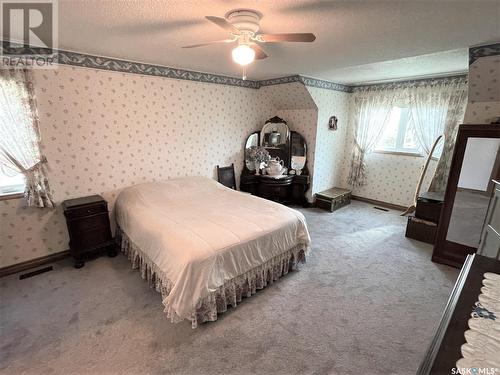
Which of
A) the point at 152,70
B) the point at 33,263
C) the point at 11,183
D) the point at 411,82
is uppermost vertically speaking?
the point at 411,82

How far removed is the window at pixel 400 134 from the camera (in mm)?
4473

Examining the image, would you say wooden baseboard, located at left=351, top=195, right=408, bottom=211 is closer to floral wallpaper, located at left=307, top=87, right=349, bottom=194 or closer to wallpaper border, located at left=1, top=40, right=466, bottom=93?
floral wallpaper, located at left=307, top=87, right=349, bottom=194

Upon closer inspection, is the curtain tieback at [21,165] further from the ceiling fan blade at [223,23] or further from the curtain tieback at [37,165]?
the ceiling fan blade at [223,23]

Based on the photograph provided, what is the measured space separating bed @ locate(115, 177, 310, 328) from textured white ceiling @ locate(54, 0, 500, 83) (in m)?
1.62

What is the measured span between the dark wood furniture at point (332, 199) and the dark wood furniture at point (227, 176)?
1.69 meters

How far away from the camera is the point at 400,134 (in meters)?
4.60

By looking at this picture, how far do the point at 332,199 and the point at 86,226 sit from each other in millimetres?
3820

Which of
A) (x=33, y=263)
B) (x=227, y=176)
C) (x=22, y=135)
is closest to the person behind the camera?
(x=22, y=135)

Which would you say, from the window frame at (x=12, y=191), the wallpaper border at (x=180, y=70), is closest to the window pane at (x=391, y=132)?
the wallpaper border at (x=180, y=70)

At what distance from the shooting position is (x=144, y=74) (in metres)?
3.20

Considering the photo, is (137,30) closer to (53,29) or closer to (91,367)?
(53,29)

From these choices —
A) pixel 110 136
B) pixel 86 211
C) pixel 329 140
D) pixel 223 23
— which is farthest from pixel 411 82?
pixel 86 211

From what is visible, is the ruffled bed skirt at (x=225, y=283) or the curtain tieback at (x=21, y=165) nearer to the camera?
the ruffled bed skirt at (x=225, y=283)

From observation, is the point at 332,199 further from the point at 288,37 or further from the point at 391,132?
the point at 288,37
